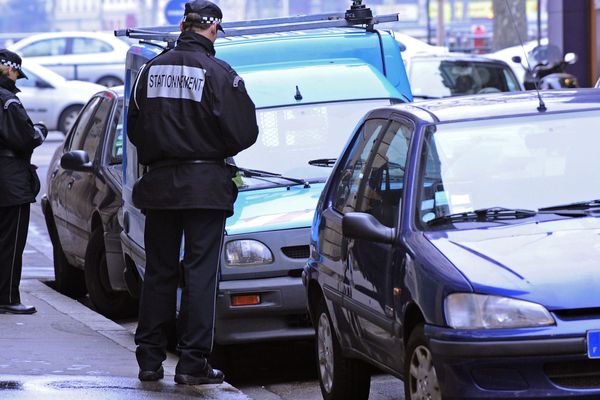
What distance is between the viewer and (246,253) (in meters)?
8.15

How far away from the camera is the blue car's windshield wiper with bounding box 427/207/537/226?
626 cm

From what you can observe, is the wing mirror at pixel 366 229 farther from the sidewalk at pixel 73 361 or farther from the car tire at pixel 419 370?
the sidewalk at pixel 73 361

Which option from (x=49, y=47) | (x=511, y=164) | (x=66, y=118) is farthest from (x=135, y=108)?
(x=49, y=47)

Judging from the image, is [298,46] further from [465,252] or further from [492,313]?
[492,313]

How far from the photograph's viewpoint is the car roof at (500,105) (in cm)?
678

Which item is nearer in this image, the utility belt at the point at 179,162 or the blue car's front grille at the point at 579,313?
the blue car's front grille at the point at 579,313

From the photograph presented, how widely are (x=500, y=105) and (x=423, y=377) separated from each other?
1.60 metres

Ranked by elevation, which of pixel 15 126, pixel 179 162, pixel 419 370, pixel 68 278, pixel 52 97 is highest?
pixel 179 162

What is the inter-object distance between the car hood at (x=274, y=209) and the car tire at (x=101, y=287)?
238 cm

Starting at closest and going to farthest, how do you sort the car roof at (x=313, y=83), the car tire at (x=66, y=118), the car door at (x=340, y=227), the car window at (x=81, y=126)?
1. the car door at (x=340, y=227)
2. the car roof at (x=313, y=83)
3. the car window at (x=81, y=126)
4. the car tire at (x=66, y=118)

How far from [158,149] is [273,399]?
64.4 inches

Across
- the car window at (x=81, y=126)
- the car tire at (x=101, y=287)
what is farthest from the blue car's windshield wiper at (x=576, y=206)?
the car window at (x=81, y=126)

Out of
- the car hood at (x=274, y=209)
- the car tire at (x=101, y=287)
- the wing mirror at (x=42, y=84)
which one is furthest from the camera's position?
the wing mirror at (x=42, y=84)

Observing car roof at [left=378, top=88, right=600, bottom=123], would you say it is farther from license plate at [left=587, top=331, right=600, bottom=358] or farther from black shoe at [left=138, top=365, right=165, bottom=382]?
black shoe at [left=138, top=365, right=165, bottom=382]
